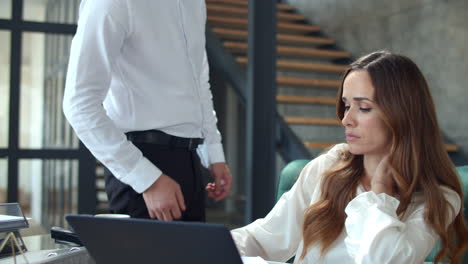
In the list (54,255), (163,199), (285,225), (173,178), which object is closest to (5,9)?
(173,178)

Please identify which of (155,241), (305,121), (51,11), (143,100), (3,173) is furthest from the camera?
(305,121)

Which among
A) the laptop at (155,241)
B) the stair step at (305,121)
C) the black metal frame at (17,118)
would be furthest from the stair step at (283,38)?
the laptop at (155,241)

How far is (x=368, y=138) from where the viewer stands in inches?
57.2

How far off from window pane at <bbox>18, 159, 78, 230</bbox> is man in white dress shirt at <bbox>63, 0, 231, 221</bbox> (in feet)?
6.17

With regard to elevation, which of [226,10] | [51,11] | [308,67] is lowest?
[308,67]

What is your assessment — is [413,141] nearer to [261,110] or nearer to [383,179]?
[383,179]

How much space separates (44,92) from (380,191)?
8.71 ft

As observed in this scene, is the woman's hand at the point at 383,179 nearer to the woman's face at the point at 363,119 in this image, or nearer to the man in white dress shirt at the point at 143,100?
the woman's face at the point at 363,119

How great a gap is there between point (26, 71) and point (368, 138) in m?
2.61

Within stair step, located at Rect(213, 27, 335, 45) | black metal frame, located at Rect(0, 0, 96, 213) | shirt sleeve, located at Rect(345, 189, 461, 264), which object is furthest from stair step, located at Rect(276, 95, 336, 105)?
shirt sleeve, located at Rect(345, 189, 461, 264)

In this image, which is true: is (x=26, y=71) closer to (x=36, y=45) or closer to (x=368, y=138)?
(x=36, y=45)

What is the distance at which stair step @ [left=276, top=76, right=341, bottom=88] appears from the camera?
4492 millimetres

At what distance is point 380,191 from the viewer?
4.66 feet

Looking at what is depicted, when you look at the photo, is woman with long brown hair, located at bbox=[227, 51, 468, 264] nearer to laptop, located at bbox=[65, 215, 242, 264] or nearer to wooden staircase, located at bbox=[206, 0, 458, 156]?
laptop, located at bbox=[65, 215, 242, 264]
